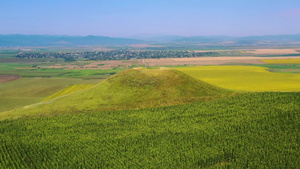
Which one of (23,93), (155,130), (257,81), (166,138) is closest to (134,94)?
(155,130)

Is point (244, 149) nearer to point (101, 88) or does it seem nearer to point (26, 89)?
point (101, 88)

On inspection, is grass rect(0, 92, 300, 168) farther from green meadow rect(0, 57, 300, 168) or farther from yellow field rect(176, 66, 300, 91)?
yellow field rect(176, 66, 300, 91)

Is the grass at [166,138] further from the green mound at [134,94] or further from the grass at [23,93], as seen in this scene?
the grass at [23,93]

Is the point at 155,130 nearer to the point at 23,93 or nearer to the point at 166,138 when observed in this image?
the point at 166,138

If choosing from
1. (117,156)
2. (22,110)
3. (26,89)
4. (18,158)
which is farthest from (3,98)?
(117,156)

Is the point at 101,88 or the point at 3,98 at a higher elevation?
the point at 101,88

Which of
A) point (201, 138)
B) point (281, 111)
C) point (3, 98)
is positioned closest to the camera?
point (201, 138)
